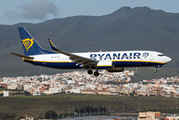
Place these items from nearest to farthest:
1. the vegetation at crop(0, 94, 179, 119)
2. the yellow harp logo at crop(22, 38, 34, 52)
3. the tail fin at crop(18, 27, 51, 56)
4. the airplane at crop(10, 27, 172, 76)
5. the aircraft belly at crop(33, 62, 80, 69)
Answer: the airplane at crop(10, 27, 172, 76), the aircraft belly at crop(33, 62, 80, 69), the tail fin at crop(18, 27, 51, 56), the yellow harp logo at crop(22, 38, 34, 52), the vegetation at crop(0, 94, 179, 119)

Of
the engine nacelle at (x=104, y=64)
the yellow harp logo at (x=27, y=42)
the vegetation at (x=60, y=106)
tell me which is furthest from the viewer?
the vegetation at (x=60, y=106)

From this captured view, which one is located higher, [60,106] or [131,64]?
[131,64]

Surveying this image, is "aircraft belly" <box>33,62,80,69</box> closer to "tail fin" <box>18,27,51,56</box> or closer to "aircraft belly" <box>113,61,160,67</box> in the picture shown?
"tail fin" <box>18,27,51,56</box>

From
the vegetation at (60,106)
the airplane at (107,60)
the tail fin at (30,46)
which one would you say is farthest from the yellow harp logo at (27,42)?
the vegetation at (60,106)

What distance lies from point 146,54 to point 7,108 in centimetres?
10794

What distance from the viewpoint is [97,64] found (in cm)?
7212

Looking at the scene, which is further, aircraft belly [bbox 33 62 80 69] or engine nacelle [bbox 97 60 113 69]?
aircraft belly [bbox 33 62 80 69]

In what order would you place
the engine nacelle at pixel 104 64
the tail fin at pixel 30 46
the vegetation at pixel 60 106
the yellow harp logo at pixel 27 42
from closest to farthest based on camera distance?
the engine nacelle at pixel 104 64
the tail fin at pixel 30 46
the yellow harp logo at pixel 27 42
the vegetation at pixel 60 106

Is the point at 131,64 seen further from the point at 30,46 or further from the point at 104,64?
the point at 30,46

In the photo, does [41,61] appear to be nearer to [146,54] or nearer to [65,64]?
[65,64]

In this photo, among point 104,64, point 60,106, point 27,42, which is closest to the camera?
point 104,64

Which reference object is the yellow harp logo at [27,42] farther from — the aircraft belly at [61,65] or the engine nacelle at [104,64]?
the engine nacelle at [104,64]

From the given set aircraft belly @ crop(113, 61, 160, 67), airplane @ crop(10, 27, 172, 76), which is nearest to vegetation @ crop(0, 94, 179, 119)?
airplane @ crop(10, 27, 172, 76)

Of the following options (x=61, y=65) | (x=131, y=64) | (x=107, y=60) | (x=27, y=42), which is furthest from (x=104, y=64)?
(x=27, y=42)
